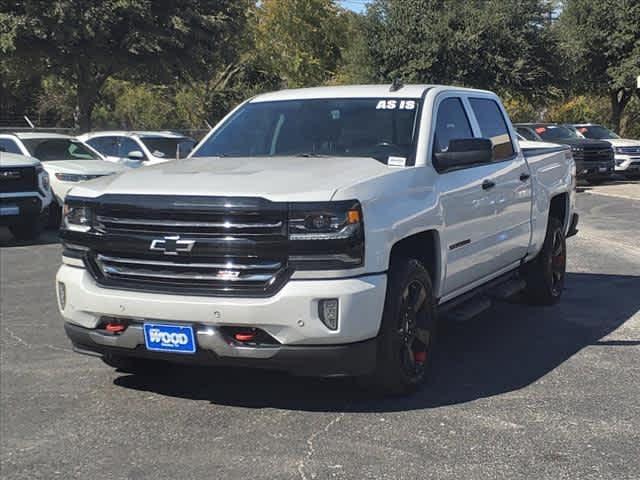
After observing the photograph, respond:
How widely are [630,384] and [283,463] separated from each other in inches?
99.9

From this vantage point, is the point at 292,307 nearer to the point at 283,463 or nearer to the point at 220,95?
the point at 283,463

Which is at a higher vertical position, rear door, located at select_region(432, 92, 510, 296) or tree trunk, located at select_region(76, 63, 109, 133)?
rear door, located at select_region(432, 92, 510, 296)

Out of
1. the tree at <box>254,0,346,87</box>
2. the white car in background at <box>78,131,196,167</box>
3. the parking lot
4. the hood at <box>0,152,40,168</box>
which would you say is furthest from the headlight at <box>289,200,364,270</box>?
the tree at <box>254,0,346,87</box>

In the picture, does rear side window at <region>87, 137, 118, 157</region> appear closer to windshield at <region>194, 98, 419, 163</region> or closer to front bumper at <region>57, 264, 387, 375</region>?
windshield at <region>194, 98, 419, 163</region>

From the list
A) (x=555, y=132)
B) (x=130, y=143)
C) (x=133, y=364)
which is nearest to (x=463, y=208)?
(x=133, y=364)

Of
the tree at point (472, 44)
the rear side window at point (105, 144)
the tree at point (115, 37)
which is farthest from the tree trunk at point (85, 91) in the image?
the tree at point (472, 44)

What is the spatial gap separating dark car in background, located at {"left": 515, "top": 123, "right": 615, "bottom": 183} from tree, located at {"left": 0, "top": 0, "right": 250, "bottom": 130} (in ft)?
29.2

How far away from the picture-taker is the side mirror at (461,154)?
557cm

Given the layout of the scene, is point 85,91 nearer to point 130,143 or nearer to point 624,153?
point 130,143

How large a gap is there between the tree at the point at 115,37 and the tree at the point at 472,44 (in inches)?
231

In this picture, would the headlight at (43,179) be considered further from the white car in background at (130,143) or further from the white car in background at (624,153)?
the white car in background at (624,153)

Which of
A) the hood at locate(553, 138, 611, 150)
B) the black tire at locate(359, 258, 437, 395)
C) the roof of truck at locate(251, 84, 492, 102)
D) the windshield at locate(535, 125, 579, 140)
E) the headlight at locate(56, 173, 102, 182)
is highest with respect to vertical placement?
the roof of truck at locate(251, 84, 492, 102)

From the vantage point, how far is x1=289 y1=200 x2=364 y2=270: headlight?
444 centimetres

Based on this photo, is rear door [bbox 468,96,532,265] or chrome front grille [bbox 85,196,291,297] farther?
rear door [bbox 468,96,532,265]
